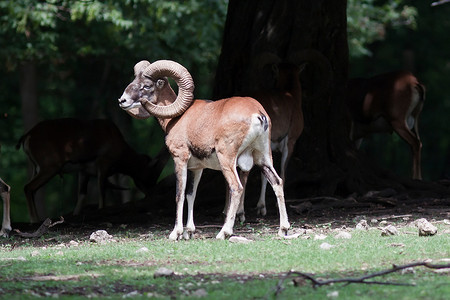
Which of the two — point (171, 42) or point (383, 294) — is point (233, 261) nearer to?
point (383, 294)

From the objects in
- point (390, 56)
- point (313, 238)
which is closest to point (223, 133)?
point (313, 238)

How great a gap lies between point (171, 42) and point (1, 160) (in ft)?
24.9

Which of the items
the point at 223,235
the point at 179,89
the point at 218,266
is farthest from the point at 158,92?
the point at 218,266

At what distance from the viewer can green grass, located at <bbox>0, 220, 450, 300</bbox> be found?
24.1ft

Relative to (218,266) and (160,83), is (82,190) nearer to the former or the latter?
(160,83)

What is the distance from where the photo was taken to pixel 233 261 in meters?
9.07

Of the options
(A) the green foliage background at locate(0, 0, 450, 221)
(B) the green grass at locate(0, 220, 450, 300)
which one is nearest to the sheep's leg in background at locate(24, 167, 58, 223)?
(A) the green foliage background at locate(0, 0, 450, 221)

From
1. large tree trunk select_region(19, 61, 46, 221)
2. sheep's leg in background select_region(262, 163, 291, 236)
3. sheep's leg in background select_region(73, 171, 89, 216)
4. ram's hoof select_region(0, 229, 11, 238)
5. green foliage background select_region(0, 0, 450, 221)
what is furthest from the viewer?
large tree trunk select_region(19, 61, 46, 221)

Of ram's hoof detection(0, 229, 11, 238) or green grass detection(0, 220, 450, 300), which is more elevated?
green grass detection(0, 220, 450, 300)

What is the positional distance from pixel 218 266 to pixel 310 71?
26.1ft

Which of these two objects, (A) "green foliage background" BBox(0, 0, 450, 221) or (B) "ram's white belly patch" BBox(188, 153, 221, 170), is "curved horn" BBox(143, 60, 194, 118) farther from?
(A) "green foliage background" BBox(0, 0, 450, 221)

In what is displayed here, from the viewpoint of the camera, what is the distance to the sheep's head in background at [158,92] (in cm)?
1191

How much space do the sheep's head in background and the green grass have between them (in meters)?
1.75

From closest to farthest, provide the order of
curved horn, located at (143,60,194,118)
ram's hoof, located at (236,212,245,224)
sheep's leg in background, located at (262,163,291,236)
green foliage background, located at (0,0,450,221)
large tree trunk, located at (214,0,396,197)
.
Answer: sheep's leg in background, located at (262,163,291,236)
curved horn, located at (143,60,194,118)
ram's hoof, located at (236,212,245,224)
large tree trunk, located at (214,0,396,197)
green foliage background, located at (0,0,450,221)
